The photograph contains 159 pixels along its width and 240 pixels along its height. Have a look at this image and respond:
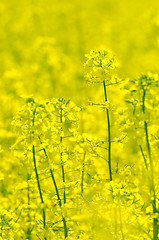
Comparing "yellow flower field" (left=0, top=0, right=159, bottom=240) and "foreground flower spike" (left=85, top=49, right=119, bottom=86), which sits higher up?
"foreground flower spike" (left=85, top=49, right=119, bottom=86)

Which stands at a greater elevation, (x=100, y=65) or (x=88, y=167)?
(x=100, y=65)

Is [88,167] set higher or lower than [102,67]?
lower

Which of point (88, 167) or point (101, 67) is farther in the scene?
point (88, 167)

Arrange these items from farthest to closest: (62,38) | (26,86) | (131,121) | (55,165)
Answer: (62,38) → (26,86) → (55,165) → (131,121)

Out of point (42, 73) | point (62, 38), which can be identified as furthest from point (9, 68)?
point (62, 38)

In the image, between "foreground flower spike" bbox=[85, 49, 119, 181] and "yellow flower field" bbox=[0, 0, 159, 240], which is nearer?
"yellow flower field" bbox=[0, 0, 159, 240]

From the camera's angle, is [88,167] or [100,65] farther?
[88,167]

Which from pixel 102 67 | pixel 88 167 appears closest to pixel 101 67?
pixel 102 67

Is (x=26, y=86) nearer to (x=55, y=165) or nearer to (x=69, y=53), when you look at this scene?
(x=69, y=53)

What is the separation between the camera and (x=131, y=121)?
304 centimetres

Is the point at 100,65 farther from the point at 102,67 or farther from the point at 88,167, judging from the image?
the point at 88,167

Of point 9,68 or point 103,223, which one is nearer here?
point 103,223

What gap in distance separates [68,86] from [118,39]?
134 inches

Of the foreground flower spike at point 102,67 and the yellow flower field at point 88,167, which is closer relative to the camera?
the yellow flower field at point 88,167
